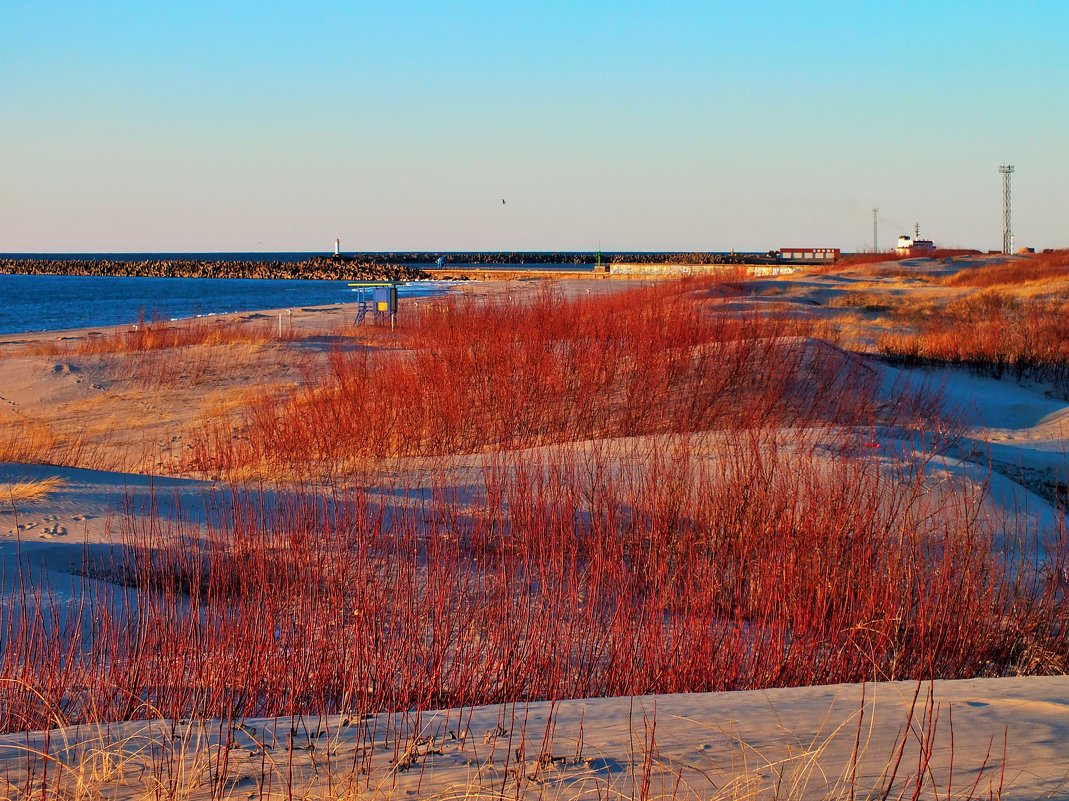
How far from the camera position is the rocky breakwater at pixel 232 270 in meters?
87.4

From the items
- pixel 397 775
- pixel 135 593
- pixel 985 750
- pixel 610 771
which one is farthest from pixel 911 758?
pixel 135 593

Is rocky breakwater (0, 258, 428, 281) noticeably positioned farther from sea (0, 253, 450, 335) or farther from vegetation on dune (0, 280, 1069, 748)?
vegetation on dune (0, 280, 1069, 748)

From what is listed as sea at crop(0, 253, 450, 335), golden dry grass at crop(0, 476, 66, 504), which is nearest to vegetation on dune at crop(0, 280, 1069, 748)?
golden dry grass at crop(0, 476, 66, 504)

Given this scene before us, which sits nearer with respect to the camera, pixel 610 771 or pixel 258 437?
pixel 610 771

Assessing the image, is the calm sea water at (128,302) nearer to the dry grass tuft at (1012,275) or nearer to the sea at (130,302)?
the sea at (130,302)

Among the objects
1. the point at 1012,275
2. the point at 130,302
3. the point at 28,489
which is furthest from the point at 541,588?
the point at 130,302

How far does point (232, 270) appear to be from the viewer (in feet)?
327

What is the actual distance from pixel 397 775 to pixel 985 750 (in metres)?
2.02

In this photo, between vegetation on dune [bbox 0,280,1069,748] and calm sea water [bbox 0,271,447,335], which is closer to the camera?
vegetation on dune [bbox 0,280,1069,748]

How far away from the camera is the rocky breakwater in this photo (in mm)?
87438

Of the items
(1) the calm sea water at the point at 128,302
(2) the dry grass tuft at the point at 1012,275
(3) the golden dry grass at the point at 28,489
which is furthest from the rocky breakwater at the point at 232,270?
(3) the golden dry grass at the point at 28,489

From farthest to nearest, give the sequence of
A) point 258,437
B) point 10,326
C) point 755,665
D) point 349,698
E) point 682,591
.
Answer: point 10,326, point 258,437, point 682,591, point 755,665, point 349,698

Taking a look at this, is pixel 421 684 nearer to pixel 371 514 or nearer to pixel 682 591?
pixel 682 591

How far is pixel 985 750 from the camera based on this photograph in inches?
136
